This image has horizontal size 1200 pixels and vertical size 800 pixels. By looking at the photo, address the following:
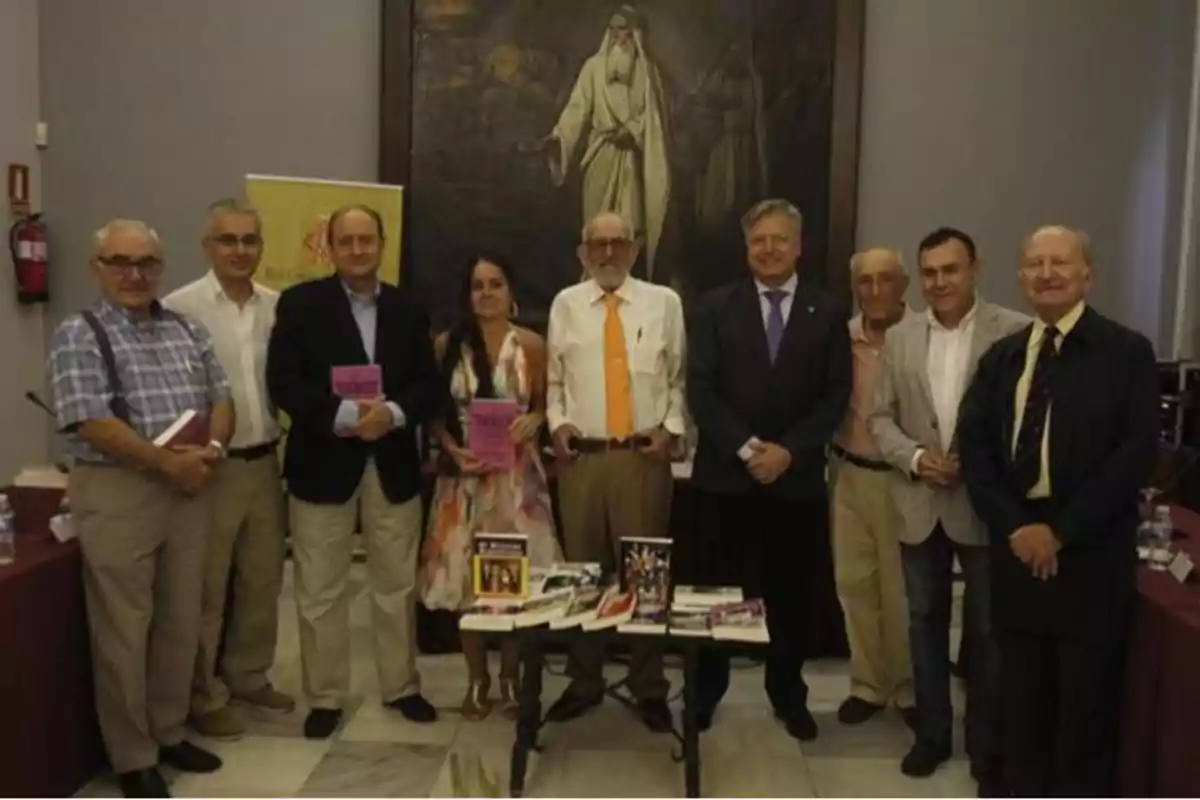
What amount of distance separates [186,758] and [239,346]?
4.18 feet

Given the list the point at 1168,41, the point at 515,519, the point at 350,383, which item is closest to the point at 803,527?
the point at 515,519

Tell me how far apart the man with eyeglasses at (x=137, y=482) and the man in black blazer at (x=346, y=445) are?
0.31m

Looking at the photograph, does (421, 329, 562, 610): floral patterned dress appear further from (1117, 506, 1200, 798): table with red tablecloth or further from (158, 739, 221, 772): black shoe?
(1117, 506, 1200, 798): table with red tablecloth

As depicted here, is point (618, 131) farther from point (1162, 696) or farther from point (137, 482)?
point (1162, 696)

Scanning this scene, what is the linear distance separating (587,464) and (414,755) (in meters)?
1.07

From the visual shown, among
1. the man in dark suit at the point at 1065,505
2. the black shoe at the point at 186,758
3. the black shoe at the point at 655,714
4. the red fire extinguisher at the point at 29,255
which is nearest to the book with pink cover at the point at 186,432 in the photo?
the black shoe at the point at 186,758

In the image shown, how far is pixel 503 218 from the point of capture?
5.90 m

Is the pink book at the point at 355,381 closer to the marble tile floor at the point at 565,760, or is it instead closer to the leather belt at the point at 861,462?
the marble tile floor at the point at 565,760

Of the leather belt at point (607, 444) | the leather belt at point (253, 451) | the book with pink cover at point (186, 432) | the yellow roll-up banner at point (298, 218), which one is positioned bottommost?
the leather belt at point (253, 451)

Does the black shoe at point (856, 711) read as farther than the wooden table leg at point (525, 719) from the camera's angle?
Yes

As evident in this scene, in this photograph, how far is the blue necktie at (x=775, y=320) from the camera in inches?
140

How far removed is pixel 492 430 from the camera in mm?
3609

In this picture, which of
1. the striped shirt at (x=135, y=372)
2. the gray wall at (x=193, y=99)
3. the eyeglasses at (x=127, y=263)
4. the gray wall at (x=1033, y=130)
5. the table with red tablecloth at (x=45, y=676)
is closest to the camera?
the table with red tablecloth at (x=45, y=676)

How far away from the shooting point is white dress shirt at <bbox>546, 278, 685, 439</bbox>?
3.63 meters
